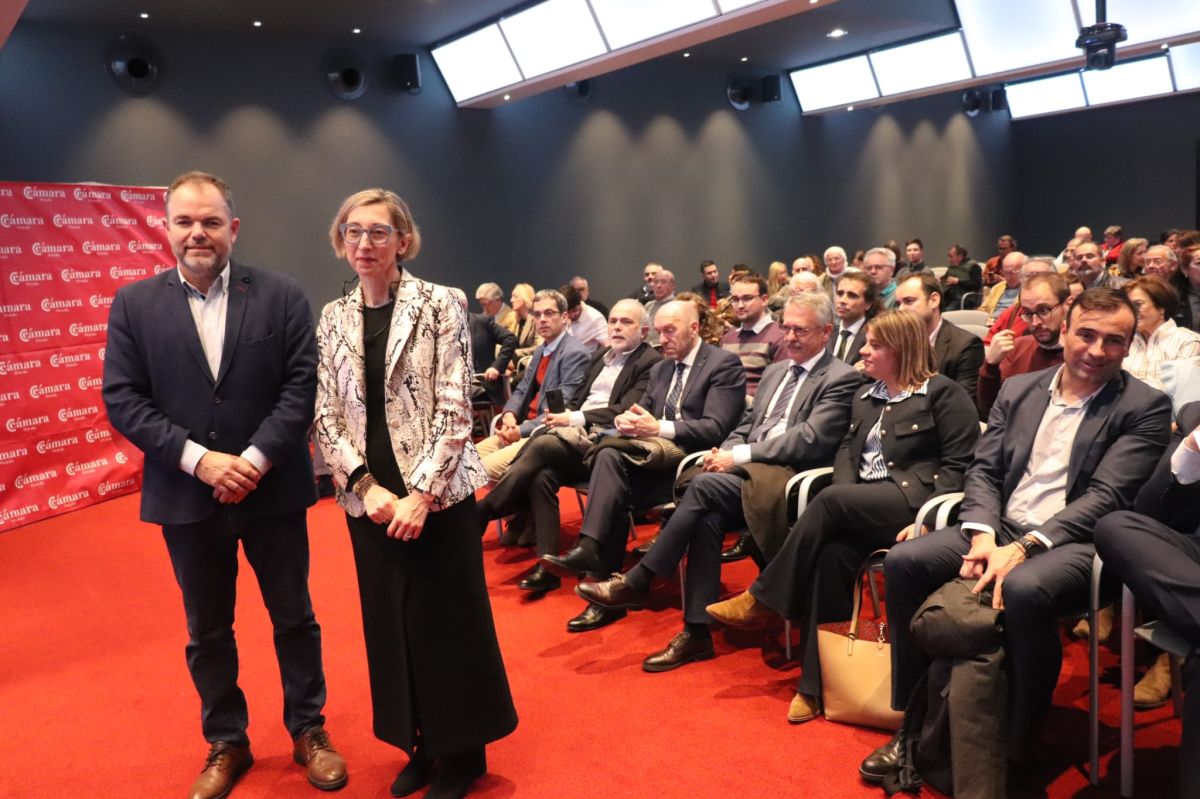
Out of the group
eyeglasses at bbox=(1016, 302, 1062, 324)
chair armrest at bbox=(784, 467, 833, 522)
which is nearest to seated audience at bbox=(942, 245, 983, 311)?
eyeglasses at bbox=(1016, 302, 1062, 324)

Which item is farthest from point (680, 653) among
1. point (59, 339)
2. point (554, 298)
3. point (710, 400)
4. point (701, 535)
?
point (59, 339)

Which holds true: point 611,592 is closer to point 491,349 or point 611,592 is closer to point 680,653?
point 680,653

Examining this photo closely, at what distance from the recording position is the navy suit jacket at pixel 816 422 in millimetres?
3551

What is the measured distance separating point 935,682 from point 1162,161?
Result: 55.8ft

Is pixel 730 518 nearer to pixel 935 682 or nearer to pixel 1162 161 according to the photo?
pixel 935 682

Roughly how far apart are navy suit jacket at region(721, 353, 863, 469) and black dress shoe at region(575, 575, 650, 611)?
2.33 feet

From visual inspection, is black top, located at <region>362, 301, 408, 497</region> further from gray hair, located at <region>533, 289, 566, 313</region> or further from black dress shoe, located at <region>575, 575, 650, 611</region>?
→ gray hair, located at <region>533, 289, 566, 313</region>

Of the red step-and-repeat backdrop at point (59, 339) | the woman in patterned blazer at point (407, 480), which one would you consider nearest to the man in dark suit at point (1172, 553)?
the woman in patterned blazer at point (407, 480)

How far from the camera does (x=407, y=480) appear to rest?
235cm

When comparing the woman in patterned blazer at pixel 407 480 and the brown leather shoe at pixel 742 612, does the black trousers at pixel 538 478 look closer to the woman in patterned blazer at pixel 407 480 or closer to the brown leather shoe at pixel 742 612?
the brown leather shoe at pixel 742 612

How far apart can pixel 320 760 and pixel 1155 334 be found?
3.50 meters

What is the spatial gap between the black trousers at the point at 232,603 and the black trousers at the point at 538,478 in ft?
5.52

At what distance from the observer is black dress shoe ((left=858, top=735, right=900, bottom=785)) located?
99.4 inches

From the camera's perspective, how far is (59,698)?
3.48 m
